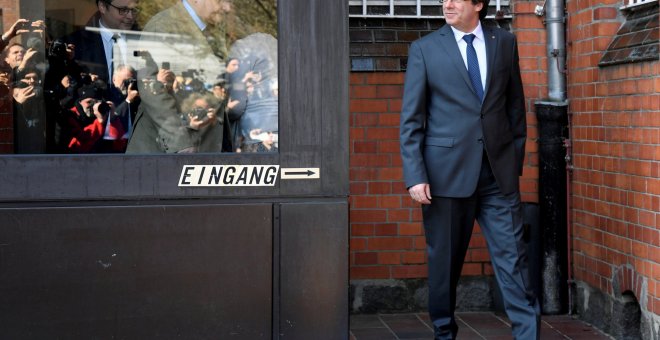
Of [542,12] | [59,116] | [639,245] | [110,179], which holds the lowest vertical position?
[639,245]

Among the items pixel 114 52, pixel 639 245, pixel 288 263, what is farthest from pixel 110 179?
pixel 639 245

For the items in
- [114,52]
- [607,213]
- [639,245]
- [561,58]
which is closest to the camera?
[114,52]

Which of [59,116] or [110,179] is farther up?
[59,116]

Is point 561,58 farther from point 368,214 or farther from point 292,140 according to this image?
point 292,140

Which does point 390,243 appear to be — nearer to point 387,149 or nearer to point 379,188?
point 379,188

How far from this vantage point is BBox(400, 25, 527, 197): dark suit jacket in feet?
16.2

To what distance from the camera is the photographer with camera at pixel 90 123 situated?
14.2 ft

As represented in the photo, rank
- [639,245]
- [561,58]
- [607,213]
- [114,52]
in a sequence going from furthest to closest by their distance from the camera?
[561,58] → [607,213] → [639,245] → [114,52]

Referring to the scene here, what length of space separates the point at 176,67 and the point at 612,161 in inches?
112

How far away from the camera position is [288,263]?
14.5 ft

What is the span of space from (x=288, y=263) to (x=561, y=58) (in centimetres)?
297

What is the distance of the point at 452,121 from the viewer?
4.98 metres

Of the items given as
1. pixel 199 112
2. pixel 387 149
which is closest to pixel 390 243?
pixel 387 149

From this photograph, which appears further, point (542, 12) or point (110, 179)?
point (542, 12)
